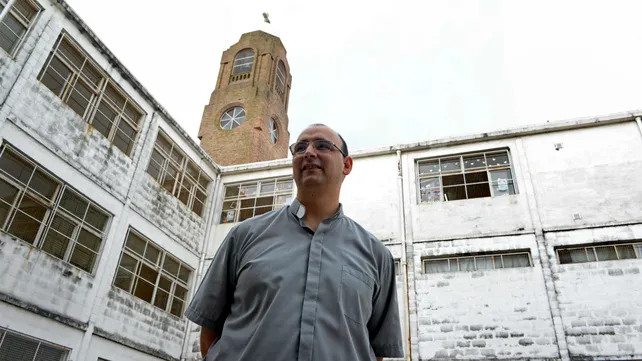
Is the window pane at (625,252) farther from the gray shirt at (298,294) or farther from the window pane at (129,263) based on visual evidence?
the window pane at (129,263)

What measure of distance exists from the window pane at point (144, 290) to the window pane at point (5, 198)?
3.66 m

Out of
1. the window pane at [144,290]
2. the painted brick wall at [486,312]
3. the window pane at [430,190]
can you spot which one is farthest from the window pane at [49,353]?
the window pane at [430,190]

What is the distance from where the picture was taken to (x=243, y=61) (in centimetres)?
2425

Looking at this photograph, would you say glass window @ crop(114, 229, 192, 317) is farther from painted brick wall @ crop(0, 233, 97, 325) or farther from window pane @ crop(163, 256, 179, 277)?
painted brick wall @ crop(0, 233, 97, 325)

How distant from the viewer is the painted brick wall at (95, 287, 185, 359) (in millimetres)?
9922

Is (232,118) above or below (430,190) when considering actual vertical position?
above

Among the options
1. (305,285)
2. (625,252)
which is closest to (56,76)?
(305,285)

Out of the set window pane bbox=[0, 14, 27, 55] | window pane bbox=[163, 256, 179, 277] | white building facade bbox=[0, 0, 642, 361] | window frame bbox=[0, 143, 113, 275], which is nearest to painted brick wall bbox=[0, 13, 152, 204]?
white building facade bbox=[0, 0, 642, 361]

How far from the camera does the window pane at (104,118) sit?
10.4 metres

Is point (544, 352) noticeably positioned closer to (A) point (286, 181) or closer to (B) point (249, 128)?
(A) point (286, 181)

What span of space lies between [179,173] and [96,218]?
3451 mm

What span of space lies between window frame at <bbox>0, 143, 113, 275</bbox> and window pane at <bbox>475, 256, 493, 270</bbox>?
868cm

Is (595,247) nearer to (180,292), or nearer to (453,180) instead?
(453,180)

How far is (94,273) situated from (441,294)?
784 cm
